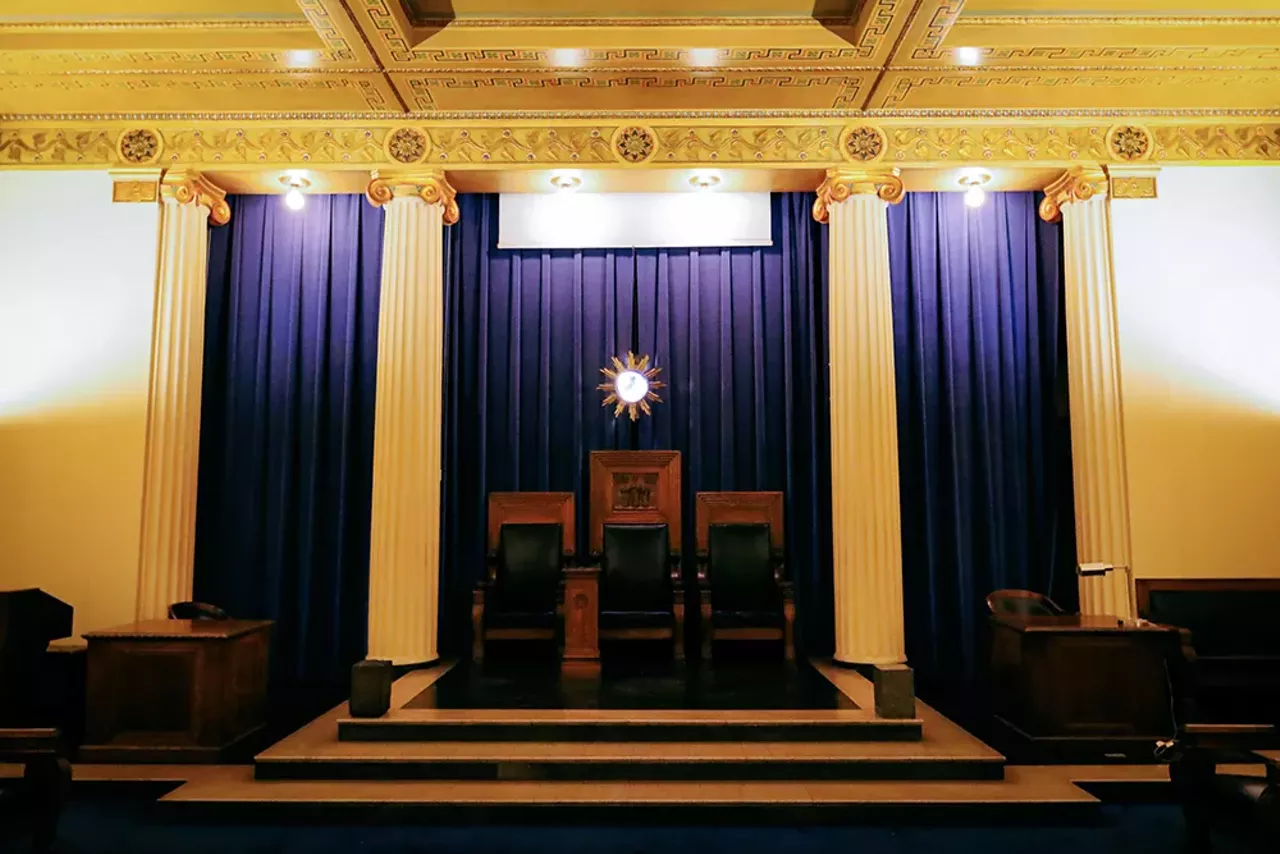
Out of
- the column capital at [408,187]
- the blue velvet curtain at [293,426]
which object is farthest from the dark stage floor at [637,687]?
the column capital at [408,187]

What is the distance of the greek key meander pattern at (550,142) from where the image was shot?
5.69 m

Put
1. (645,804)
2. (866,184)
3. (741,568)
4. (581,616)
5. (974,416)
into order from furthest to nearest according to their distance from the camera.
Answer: (974,416) → (741,568) → (866,184) → (581,616) → (645,804)

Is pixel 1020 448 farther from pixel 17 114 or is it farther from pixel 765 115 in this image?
pixel 17 114

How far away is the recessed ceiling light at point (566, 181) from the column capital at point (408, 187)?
765 millimetres

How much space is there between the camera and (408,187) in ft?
18.7

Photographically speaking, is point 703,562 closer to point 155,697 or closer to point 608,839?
point 608,839

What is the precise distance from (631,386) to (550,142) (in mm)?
1826

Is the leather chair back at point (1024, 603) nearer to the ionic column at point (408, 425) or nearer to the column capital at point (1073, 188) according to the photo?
the column capital at point (1073, 188)

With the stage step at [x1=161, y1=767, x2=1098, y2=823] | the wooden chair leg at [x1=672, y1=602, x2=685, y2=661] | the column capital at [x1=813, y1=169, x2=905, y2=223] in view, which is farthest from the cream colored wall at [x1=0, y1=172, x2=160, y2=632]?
the column capital at [x1=813, y1=169, x2=905, y2=223]

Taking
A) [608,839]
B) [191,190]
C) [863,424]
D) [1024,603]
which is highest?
[191,190]

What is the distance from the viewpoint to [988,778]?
3.81 m

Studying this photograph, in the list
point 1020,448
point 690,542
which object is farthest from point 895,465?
point 690,542

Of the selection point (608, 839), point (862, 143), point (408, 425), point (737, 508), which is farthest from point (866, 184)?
point (608, 839)

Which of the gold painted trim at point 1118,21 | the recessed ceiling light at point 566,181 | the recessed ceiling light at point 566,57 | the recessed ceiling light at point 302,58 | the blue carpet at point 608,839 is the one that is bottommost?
the blue carpet at point 608,839
